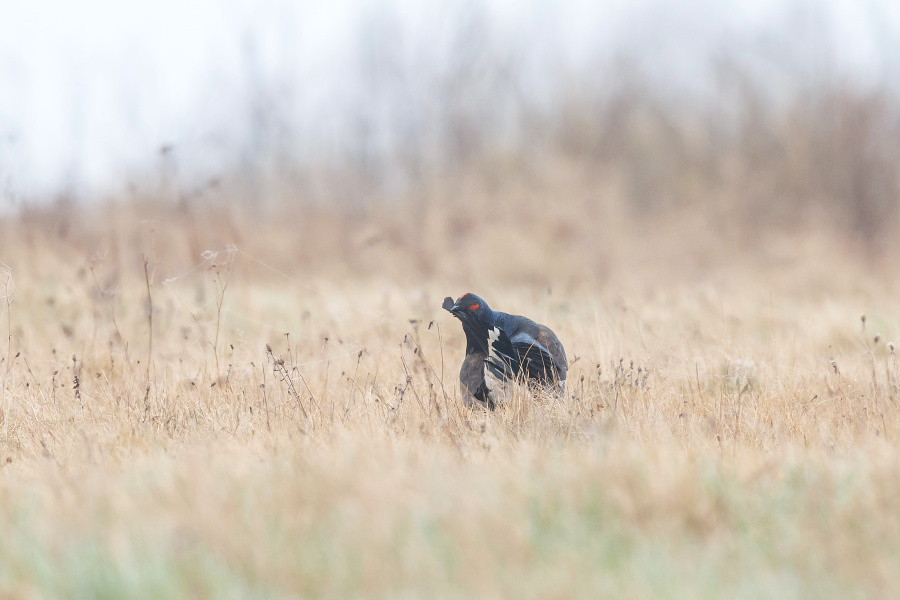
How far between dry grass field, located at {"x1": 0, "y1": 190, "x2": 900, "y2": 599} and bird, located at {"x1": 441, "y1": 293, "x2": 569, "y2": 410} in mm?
172

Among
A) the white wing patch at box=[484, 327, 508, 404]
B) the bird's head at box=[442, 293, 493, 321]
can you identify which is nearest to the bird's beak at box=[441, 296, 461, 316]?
the bird's head at box=[442, 293, 493, 321]

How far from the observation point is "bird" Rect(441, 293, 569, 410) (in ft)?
14.7

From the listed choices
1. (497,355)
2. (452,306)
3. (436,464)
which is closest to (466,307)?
(452,306)

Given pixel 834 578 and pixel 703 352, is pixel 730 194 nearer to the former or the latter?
pixel 703 352

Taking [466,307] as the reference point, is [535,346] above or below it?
below

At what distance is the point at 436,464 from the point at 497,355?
1372 mm

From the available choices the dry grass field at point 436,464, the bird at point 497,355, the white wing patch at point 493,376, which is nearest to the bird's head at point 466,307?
the bird at point 497,355

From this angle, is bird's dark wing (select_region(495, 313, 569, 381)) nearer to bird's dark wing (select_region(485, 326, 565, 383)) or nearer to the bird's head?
bird's dark wing (select_region(485, 326, 565, 383))

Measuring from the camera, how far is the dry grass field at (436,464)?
8.07 feet

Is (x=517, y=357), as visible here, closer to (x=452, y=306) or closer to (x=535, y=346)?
(x=535, y=346)

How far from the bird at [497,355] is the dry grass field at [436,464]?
17 centimetres

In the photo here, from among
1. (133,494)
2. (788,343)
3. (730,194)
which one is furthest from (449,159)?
(133,494)

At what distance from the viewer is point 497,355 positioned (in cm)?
453

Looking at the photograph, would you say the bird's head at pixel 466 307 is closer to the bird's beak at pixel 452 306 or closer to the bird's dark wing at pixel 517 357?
the bird's beak at pixel 452 306
